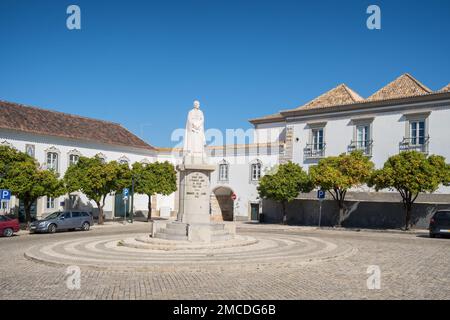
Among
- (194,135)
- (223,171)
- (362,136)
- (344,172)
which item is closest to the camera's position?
(194,135)

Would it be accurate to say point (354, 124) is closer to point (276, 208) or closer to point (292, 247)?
point (276, 208)

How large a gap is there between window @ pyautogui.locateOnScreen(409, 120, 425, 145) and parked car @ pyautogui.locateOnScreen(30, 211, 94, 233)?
72.6 feet

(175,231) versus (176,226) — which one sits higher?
(176,226)

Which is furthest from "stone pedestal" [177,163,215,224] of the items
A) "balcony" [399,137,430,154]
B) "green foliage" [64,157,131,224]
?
"balcony" [399,137,430,154]

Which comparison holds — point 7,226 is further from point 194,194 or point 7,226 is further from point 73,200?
point 73,200

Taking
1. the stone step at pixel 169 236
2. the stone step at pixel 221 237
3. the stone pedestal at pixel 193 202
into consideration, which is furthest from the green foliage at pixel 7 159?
the stone step at pixel 221 237

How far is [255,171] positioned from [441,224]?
1775cm

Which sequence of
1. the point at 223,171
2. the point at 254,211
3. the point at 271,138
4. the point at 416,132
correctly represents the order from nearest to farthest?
the point at 416,132
the point at 254,211
the point at 223,171
the point at 271,138

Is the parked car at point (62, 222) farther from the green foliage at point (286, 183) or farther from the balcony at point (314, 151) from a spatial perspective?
the balcony at point (314, 151)

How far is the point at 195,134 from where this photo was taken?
1819 centimetres

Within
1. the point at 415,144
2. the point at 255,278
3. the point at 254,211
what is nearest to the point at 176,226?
the point at 255,278

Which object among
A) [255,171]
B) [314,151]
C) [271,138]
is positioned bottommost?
[255,171]

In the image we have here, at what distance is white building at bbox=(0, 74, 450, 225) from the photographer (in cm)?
3058
